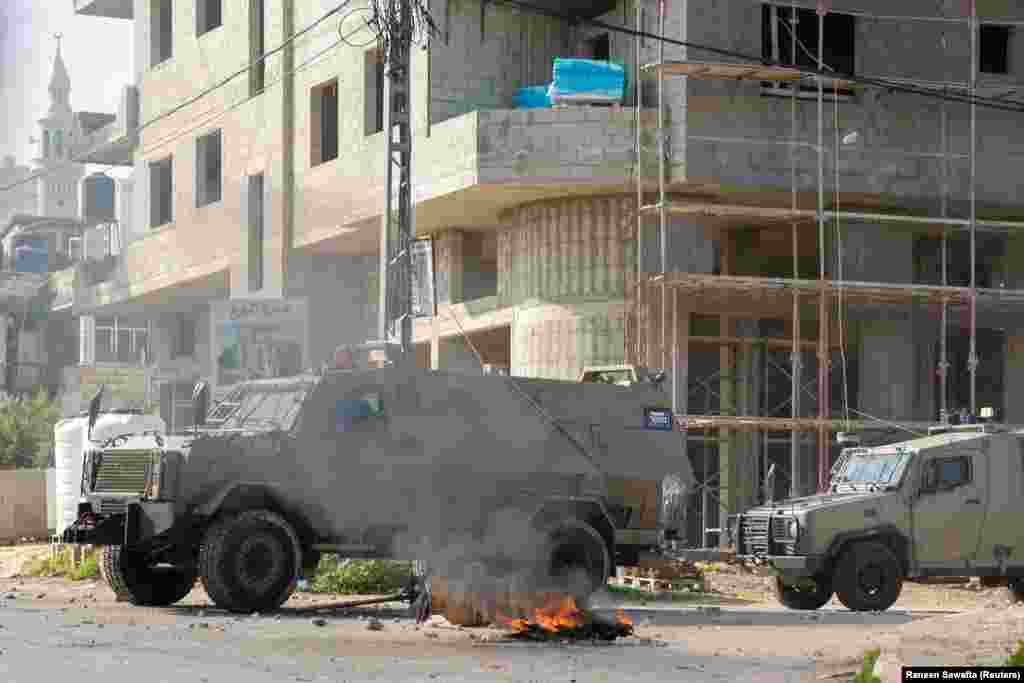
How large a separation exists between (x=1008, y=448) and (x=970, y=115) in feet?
34.8

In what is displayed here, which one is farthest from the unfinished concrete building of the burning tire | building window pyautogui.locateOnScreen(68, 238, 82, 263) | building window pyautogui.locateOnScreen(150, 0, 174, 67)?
building window pyautogui.locateOnScreen(68, 238, 82, 263)

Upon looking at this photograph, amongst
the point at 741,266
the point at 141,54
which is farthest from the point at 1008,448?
the point at 141,54

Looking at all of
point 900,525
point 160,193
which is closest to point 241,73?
point 160,193

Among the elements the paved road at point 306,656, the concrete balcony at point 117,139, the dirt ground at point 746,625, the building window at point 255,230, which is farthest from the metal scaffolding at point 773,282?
the concrete balcony at point 117,139

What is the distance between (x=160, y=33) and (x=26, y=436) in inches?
428

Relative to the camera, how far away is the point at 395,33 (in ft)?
79.8

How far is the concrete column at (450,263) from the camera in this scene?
117ft

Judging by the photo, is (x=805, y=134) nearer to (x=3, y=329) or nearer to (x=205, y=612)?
(x=205, y=612)

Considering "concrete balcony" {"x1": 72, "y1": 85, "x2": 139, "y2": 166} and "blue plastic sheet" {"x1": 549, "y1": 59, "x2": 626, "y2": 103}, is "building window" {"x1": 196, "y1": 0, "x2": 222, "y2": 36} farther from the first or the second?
"blue plastic sheet" {"x1": 549, "y1": 59, "x2": 626, "y2": 103}

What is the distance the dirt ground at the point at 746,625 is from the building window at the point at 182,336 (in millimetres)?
24503

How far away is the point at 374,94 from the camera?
3603 centimetres

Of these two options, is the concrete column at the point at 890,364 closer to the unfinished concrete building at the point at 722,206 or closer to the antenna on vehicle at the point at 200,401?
the unfinished concrete building at the point at 722,206

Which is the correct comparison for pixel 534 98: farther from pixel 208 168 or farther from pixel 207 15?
pixel 207 15

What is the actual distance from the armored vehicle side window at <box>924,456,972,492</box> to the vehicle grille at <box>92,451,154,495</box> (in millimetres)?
8641
